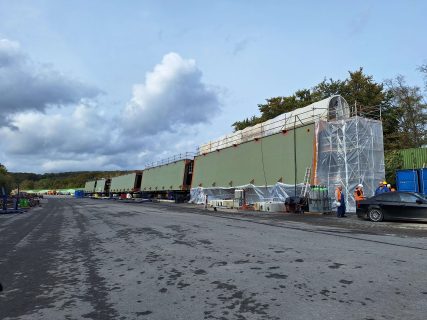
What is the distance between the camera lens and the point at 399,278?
633cm

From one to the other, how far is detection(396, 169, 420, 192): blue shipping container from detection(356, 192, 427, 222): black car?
22.4 ft

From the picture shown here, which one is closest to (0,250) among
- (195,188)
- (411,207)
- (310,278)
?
(310,278)

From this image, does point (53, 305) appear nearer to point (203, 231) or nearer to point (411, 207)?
point (203, 231)

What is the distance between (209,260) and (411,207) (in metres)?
10.9

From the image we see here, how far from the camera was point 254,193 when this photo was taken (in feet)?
103

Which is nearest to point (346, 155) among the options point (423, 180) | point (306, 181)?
point (306, 181)

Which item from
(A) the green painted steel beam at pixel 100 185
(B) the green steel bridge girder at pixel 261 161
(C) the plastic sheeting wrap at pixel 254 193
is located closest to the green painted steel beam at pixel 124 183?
(A) the green painted steel beam at pixel 100 185

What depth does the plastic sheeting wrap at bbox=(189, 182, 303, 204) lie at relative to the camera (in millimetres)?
27203

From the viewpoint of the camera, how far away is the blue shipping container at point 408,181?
22469mm

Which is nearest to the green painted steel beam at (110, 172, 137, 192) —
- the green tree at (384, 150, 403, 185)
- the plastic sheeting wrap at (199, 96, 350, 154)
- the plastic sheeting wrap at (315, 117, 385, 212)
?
the plastic sheeting wrap at (199, 96, 350, 154)

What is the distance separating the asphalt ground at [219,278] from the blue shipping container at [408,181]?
40.1ft

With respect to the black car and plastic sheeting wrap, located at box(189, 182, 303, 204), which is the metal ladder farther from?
the black car

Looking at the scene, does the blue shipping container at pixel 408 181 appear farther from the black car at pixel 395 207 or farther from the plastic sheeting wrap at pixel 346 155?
the black car at pixel 395 207

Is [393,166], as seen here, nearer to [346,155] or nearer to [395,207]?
[346,155]
